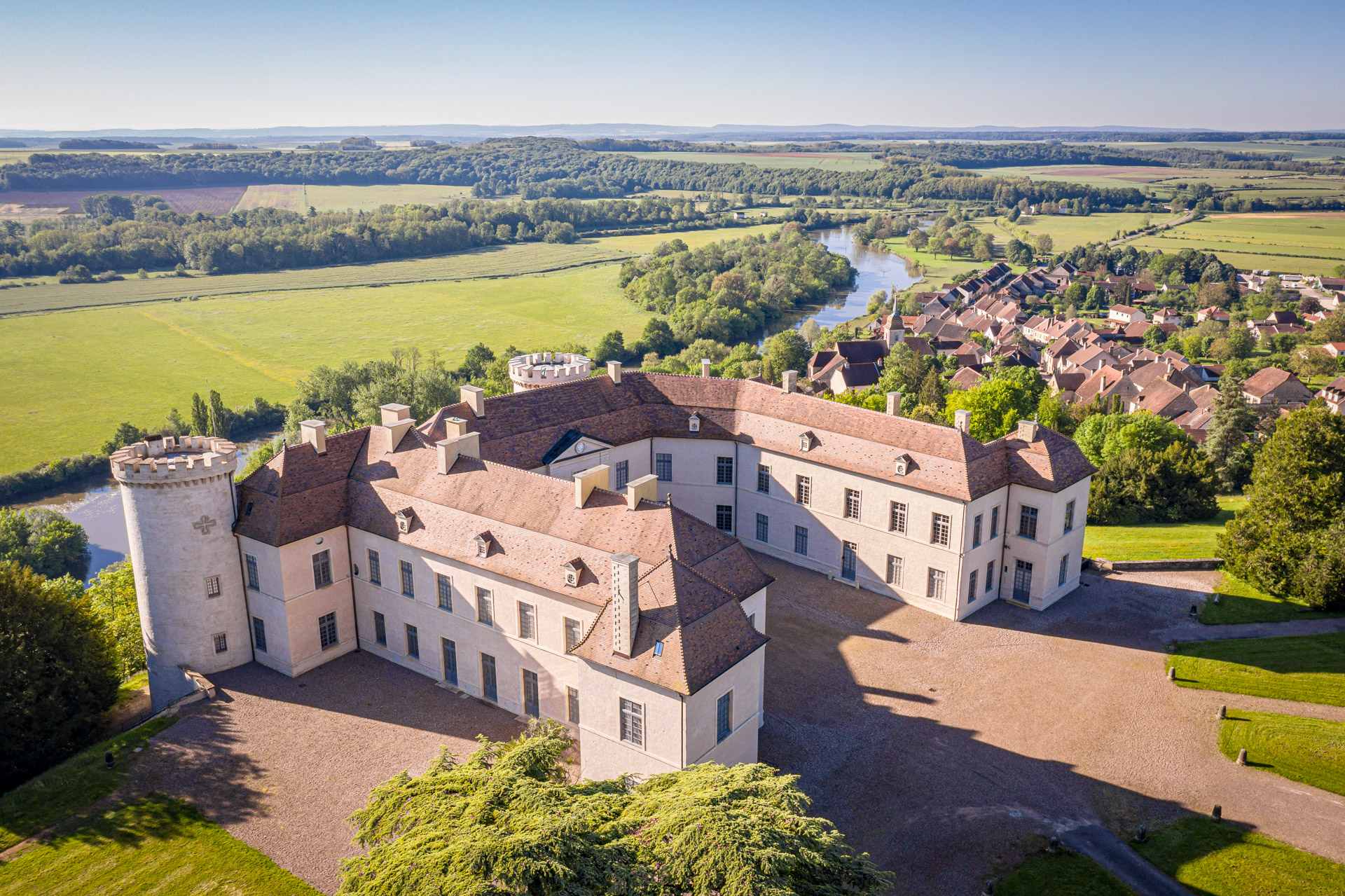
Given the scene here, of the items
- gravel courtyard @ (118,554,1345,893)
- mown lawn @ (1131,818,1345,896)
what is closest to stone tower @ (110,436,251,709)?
gravel courtyard @ (118,554,1345,893)

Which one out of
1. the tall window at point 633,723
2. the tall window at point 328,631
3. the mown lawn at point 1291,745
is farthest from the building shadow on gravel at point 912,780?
the tall window at point 328,631

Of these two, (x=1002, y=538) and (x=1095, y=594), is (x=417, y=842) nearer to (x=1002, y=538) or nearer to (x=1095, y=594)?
(x=1002, y=538)

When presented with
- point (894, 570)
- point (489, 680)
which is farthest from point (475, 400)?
point (894, 570)

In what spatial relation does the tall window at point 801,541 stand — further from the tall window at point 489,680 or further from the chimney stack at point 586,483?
the tall window at point 489,680

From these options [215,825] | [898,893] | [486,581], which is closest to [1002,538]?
[898,893]

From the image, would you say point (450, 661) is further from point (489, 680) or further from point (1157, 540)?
point (1157, 540)
